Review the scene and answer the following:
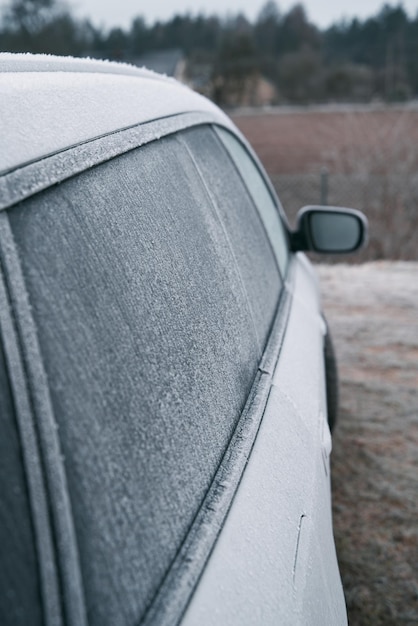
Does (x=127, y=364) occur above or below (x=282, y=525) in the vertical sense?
above

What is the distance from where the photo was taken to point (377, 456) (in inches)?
137

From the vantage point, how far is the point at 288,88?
5894cm

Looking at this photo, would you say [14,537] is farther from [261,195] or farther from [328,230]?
[328,230]

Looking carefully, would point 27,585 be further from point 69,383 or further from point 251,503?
point 251,503

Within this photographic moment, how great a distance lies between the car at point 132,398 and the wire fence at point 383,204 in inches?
325

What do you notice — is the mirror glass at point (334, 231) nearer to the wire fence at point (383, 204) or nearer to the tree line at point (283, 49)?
the wire fence at point (383, 204)

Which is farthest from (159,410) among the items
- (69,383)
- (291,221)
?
(291,221)

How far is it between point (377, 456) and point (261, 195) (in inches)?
62.0

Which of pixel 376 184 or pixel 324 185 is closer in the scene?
pixel 324 185

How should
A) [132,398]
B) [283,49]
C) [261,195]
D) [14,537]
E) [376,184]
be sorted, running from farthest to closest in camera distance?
[283,49] → [376,184] → [261,195] → [132,398] → [14,537]

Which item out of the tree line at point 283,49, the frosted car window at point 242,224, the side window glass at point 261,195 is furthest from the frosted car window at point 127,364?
the tree line at point 283,49

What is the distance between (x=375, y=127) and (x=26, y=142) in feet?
36.7

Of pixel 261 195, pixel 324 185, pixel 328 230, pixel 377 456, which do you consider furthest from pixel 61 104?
→ pixel 324 185

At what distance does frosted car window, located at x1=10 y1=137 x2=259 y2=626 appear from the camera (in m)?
0.79
